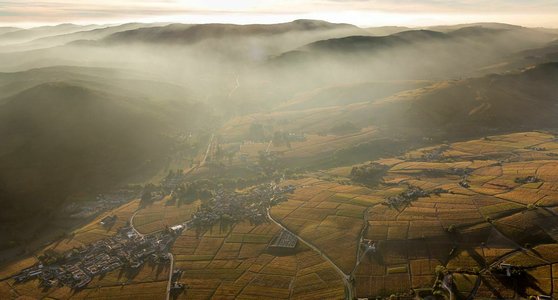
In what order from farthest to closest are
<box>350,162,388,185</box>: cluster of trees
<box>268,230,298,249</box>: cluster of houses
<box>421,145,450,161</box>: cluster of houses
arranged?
1. <box>421,145,450,161</box>: cluster of houses
2. <box>350,162,388,185</box>: cluster of trees
3. <box>268,230,298,249</box>: cluster of houses

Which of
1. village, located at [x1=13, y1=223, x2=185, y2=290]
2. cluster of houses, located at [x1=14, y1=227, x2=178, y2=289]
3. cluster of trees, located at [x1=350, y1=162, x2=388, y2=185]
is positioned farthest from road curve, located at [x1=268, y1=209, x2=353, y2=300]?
cluster of trees, located at [x1=350, y1=162, x2=388, y2=185]

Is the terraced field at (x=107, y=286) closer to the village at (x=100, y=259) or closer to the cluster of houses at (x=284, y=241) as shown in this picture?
the village at (x=100, y=259)

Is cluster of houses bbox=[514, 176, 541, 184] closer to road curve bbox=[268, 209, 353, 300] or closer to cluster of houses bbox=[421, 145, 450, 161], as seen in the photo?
cluster of houses bbox=[421, 145, 450, 161]

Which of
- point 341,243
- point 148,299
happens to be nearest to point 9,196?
point 148,299

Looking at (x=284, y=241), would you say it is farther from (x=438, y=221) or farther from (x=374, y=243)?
(x=438, y=221)

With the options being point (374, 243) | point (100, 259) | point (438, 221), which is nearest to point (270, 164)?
point (374, 243)

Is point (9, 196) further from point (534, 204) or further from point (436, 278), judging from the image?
point (534, 204)
